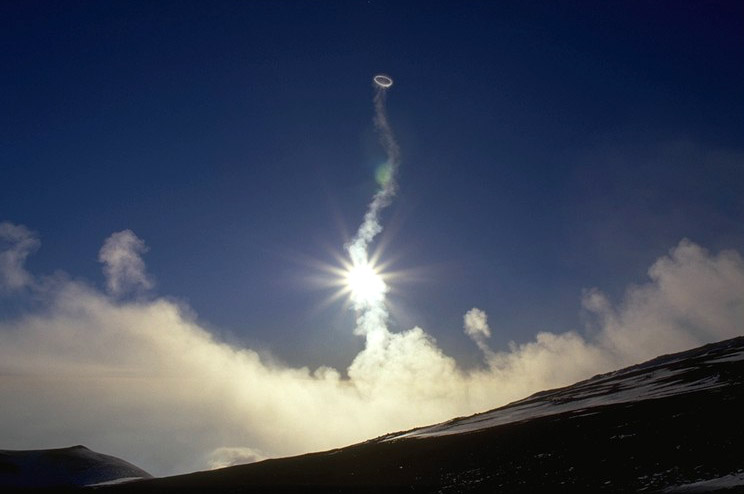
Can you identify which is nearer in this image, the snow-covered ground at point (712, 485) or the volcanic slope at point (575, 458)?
the snow-covered ground at point (712, 485)

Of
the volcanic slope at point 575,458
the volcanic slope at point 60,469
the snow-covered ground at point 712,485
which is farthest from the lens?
the volcanic slope at point 60,469

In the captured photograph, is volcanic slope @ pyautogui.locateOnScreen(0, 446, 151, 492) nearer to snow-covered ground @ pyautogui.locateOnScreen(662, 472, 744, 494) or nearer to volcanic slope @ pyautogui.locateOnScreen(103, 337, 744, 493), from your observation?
volcanic slope @ pyautogui.locateOnScreen(103, 337, 744, 493)

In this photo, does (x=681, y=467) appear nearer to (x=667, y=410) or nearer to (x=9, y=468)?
(x=667, y=410)

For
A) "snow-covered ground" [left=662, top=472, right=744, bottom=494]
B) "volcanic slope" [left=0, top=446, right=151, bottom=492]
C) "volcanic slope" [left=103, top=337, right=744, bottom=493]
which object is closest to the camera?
"snow-covered ground" [left=662, top=472, right=744, bottom=494]

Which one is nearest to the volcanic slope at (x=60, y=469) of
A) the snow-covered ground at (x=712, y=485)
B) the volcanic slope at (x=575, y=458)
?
the volcanic slope at (x=575, y=458)

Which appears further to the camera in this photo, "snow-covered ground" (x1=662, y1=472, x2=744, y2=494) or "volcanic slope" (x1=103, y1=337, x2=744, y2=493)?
"volcanic slope" (x1=103, y1=337, x2=744, y2=493)

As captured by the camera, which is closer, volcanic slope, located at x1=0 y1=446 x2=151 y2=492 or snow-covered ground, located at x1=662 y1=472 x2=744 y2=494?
snow-covered ground, located at x1=662 y1=472 x2=744 y2=494

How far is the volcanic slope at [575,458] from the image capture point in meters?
19.0

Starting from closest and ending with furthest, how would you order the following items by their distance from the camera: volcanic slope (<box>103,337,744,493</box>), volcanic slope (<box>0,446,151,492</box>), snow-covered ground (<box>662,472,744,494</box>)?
snow-covered ground (<box>662,472,744,494</box>), volcanic slope (<box>103,337,744,493</box>), volcanic slope (<box>0,446,151,492</box>)

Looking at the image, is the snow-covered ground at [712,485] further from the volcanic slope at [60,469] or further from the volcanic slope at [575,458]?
the volcanic slope at [60,469]

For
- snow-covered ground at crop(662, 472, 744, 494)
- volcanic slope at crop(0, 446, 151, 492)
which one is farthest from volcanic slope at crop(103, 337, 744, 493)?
volcanic slope at crop(0, 446, 151, 492)

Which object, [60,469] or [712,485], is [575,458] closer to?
[712,485]

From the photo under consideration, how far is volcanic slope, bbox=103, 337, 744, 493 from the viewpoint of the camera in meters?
19.0

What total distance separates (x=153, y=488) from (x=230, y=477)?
8533 mm
